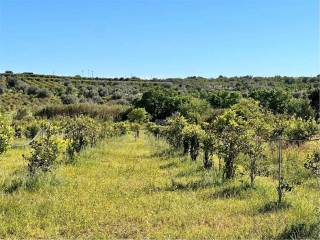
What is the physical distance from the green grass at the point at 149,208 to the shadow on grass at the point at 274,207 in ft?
0.20

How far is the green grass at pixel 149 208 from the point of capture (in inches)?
299

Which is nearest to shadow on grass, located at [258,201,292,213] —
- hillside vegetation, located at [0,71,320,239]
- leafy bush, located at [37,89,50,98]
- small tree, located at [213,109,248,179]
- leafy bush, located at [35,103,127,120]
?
hillside vegetation, located at [0,71,320,239]

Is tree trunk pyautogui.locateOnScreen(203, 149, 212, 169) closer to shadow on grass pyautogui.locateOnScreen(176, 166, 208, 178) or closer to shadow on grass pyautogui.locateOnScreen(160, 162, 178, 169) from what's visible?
shadow on grass pyautogui.locateOnScreen(176, 166, 208, 178)

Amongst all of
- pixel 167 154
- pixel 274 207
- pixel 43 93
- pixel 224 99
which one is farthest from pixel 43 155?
pixel 43 93

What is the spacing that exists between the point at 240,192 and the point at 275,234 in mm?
3506

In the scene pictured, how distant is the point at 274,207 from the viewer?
29.6 feet

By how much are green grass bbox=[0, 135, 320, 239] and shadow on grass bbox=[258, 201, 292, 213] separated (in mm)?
62

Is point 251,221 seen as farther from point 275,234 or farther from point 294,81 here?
point 294,81

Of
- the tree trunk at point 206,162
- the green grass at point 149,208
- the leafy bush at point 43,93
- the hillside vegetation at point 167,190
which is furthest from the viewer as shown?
the leafy bush at point 43,93

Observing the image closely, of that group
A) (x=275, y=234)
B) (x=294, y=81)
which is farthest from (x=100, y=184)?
(x=294, y=81)

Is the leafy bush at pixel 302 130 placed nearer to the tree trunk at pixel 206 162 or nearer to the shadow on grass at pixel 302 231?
the tree trunk at pixel 206 162

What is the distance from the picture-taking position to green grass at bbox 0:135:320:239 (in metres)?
7.61

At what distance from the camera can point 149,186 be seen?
473 inches

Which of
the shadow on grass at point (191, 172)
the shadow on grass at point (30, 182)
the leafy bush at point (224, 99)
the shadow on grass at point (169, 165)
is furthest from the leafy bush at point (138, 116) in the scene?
the shadow on grass at point (30, 182)
